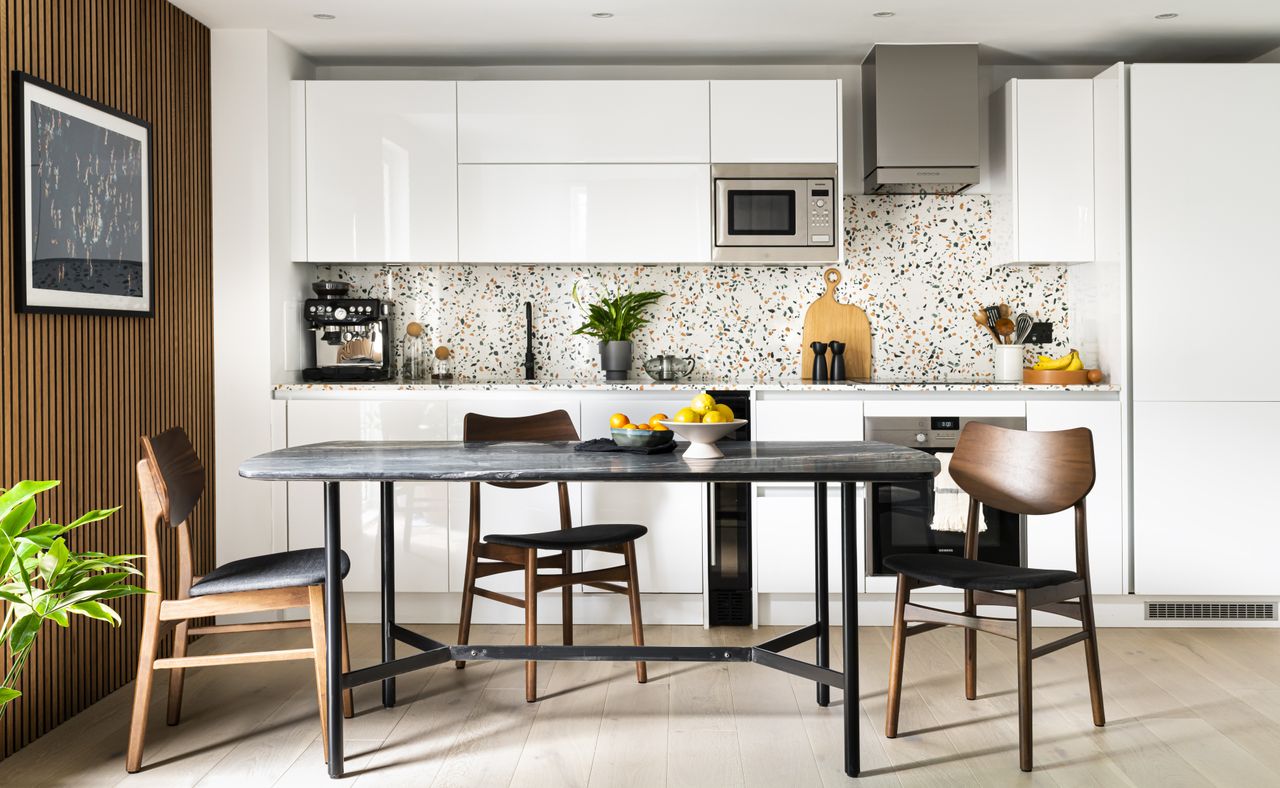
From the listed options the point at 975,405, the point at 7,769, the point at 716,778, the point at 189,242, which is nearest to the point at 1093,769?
the point at 716,778

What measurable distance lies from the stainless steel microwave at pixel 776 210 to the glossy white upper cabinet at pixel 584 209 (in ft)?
0.29

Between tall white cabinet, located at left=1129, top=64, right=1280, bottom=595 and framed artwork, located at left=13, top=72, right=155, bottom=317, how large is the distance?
3.65 metres

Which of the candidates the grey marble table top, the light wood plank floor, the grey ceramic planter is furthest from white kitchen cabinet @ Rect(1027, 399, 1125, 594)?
the grey ceramic planter

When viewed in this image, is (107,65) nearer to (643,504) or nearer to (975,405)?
(643,504)

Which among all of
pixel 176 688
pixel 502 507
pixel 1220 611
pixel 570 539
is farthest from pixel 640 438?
pixel 1220 611

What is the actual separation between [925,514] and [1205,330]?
Result: 1.28 m

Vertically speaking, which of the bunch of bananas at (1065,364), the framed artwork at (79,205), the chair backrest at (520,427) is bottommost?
the chair backrest at (520,427)

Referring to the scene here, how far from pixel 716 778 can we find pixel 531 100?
110 inches

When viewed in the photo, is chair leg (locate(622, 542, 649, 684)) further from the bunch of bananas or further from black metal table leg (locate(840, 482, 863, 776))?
the bunch of bananas

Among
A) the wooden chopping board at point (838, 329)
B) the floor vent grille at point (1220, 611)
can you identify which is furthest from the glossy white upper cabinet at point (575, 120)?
the floor vent grille at point (1220, 611)

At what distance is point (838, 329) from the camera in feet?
15.0

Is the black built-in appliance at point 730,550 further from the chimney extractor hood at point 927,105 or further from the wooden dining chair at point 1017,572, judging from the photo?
the chimney extractor hood at point 927,105

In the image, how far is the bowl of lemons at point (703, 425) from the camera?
8.56ft

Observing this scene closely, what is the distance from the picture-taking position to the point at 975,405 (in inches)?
154
